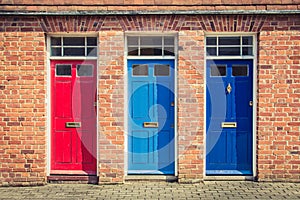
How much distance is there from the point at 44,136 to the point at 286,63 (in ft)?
16.5

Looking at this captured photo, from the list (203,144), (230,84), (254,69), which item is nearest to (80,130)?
(203,144)

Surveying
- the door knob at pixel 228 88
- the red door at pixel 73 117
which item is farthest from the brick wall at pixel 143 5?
the door knob at pixel 228 88

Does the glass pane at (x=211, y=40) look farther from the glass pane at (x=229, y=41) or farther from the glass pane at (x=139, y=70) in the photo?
the glass pane at (x=139, y=70)

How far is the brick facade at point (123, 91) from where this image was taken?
24.6 feet

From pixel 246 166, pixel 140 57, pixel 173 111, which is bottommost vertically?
pixel 246 166

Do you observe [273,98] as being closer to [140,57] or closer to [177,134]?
[177,134]

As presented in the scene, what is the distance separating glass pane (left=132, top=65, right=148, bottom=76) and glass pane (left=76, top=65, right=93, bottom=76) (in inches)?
34.8

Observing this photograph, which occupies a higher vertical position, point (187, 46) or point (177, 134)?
point (187, 46)

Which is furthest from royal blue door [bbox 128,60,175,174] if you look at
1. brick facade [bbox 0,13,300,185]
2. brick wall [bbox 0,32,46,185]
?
brick wall [bbox 0,32,46,185]

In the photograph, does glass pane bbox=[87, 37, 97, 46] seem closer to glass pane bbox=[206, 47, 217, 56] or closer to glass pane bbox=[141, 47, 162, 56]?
glass pane bbox=[141, 47, 162, 56]

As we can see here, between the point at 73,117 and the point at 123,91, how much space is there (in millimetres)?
1217

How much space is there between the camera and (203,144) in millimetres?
7594

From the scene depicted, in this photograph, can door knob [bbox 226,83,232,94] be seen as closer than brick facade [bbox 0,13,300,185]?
No

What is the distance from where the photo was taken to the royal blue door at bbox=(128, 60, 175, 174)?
7.76m
